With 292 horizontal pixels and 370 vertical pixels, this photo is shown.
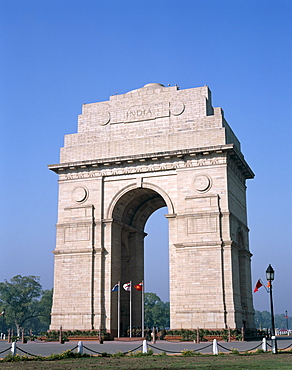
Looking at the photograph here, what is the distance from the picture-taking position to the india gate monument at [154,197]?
3416cm

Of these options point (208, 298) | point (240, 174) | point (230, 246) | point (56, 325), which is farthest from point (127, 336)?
point (240, 174)

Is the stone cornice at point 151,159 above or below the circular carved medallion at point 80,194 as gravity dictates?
above

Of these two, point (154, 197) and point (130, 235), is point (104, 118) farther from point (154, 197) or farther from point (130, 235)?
point (130, 235)

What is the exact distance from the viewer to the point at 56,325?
3650 centimetres

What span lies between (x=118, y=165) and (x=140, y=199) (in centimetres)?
432

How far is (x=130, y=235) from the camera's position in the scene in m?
42.6

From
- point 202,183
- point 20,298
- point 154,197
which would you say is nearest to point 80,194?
point 154,197

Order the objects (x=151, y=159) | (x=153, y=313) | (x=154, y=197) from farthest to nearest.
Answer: (x=153, y=313), (x=154, y=197), (x=151, y=159)

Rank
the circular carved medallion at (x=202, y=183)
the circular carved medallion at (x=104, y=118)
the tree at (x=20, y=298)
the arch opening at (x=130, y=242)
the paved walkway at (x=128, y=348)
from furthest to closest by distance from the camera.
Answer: the tree at (x=20, y=298), the circular carved medallion at (x=104, y=118), the arch opening at (x=130, y=242), the circular carved medallion at (x=202, y=183), the paved walkway at (x=128, y=348)

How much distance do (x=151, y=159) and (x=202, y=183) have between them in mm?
4405

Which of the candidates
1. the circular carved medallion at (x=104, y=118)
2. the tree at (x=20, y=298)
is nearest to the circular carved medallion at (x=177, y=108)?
the circular carved medallion at (x=104, y=118)

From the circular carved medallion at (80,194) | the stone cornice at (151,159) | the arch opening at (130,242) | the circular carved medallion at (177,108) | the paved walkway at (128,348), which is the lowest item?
the paved walkway at (128,348)

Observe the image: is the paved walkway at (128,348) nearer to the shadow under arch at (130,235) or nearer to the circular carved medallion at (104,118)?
the shadow under arch at (130,235)

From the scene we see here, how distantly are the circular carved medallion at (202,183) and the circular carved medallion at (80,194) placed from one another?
29.2 feet
